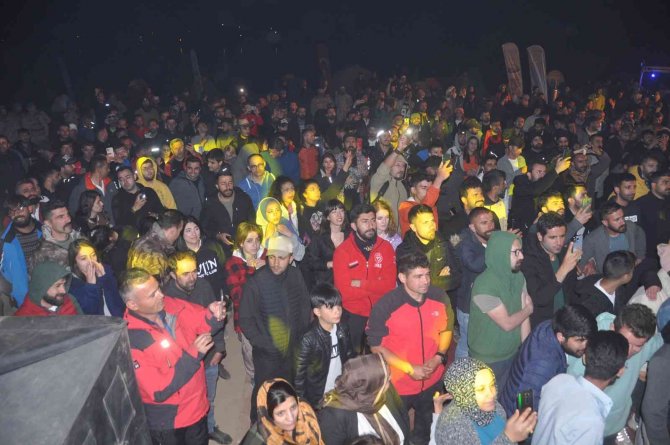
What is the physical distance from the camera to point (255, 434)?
270 centimetres

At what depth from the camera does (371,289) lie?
4.59 m

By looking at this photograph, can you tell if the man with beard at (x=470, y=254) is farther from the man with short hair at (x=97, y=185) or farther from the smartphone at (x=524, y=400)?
the man with short hair at (x=97, y=185)

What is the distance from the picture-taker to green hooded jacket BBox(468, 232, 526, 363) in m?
3.72

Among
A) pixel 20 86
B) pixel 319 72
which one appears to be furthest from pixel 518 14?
pixel 20 86

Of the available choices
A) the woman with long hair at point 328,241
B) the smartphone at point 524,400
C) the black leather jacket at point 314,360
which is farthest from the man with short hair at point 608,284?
the woman with long hair at point 328,241

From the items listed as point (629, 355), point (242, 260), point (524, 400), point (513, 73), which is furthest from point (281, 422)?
point (513, 73)

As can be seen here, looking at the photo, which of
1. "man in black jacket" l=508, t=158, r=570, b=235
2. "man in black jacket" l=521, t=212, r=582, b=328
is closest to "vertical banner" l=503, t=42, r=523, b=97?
"man in black jacket" l=508, t=158, r=570, b=235

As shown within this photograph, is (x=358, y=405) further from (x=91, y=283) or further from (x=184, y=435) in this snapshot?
(x=91, y=283)

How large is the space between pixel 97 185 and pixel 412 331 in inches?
197

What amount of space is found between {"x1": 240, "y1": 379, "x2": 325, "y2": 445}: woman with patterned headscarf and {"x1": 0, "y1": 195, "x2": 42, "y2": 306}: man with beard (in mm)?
3315

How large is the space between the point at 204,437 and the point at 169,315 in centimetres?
95

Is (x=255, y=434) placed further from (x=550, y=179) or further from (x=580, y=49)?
(x=580, y=49)

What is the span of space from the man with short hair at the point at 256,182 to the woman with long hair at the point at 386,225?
2133mm

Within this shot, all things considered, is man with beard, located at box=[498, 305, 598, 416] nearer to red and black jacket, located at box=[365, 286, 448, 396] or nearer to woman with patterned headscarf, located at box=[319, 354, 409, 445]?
red and black jacket, located at box=[365, 286, 448, 396]
